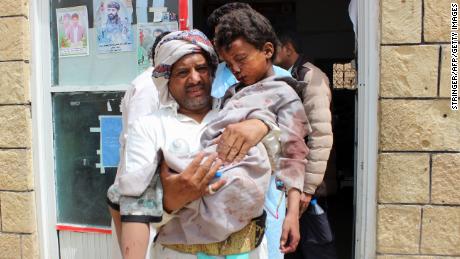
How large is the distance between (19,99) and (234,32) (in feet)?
6.14

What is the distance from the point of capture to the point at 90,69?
296cm

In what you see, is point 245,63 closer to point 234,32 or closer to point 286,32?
point 234,32

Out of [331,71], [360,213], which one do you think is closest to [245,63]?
[360,213]

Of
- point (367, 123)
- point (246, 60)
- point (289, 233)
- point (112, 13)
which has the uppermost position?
point (112, 13)

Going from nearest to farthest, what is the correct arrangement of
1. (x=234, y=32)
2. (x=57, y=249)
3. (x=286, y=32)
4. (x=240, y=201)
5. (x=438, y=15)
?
1. (x=240, y=201)
2. (x=234, y=32)
3. (x=438, y=15)
4. (x=286, y=32)
5. (x=57, y=249)

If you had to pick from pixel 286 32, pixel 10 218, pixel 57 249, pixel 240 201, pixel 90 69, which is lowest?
pixel 57 249

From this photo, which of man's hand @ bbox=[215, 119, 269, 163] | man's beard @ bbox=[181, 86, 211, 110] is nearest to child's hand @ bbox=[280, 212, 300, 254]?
man's hand @ bbox=[215, 119, 269, 163]

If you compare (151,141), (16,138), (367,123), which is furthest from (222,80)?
(16,138)

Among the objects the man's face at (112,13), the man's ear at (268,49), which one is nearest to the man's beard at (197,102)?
the man's ear at (268,49)

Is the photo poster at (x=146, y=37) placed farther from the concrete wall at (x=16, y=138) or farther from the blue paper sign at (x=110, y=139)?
the concrete wall at (x=16, y=138)

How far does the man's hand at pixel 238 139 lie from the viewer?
1.39m

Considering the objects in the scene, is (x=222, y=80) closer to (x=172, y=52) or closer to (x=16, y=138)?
(x=172, y=52)

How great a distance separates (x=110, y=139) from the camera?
2.92 m

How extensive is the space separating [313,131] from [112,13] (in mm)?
1465
